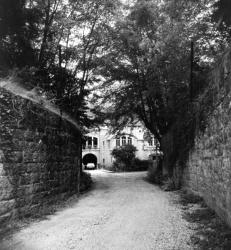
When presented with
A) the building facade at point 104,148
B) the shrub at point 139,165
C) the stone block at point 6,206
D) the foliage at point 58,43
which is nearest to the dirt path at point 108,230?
the stone block at point 6,206

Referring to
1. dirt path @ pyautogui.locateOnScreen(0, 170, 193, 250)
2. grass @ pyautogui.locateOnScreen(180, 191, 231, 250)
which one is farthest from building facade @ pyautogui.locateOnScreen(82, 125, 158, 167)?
grass @ pyautogui.locateOnScreen(180, 191, 231, 250)

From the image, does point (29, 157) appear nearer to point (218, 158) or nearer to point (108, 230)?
point (108, 230)

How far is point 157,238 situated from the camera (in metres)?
6.34

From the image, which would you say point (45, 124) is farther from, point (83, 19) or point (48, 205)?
point (83, 19)

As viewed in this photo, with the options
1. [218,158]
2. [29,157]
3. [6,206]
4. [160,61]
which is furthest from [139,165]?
[6,206]

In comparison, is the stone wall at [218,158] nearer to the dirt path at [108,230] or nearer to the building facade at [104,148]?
the dirt path at [108,230]

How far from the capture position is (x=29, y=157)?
8719mm

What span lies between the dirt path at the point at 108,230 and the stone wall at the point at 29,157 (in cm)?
67

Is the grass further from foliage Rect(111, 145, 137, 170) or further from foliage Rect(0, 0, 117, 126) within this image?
foliage Rect(111, 145, 137, 170)

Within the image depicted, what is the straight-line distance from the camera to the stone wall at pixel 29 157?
296 inches

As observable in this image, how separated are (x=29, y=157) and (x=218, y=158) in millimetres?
4579

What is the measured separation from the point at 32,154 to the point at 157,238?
4.10 metres

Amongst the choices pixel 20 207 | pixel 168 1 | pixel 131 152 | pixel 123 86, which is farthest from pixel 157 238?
pixel 131 152

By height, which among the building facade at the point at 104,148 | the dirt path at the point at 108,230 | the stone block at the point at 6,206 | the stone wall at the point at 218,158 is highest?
the building facade at the point at 104,148
